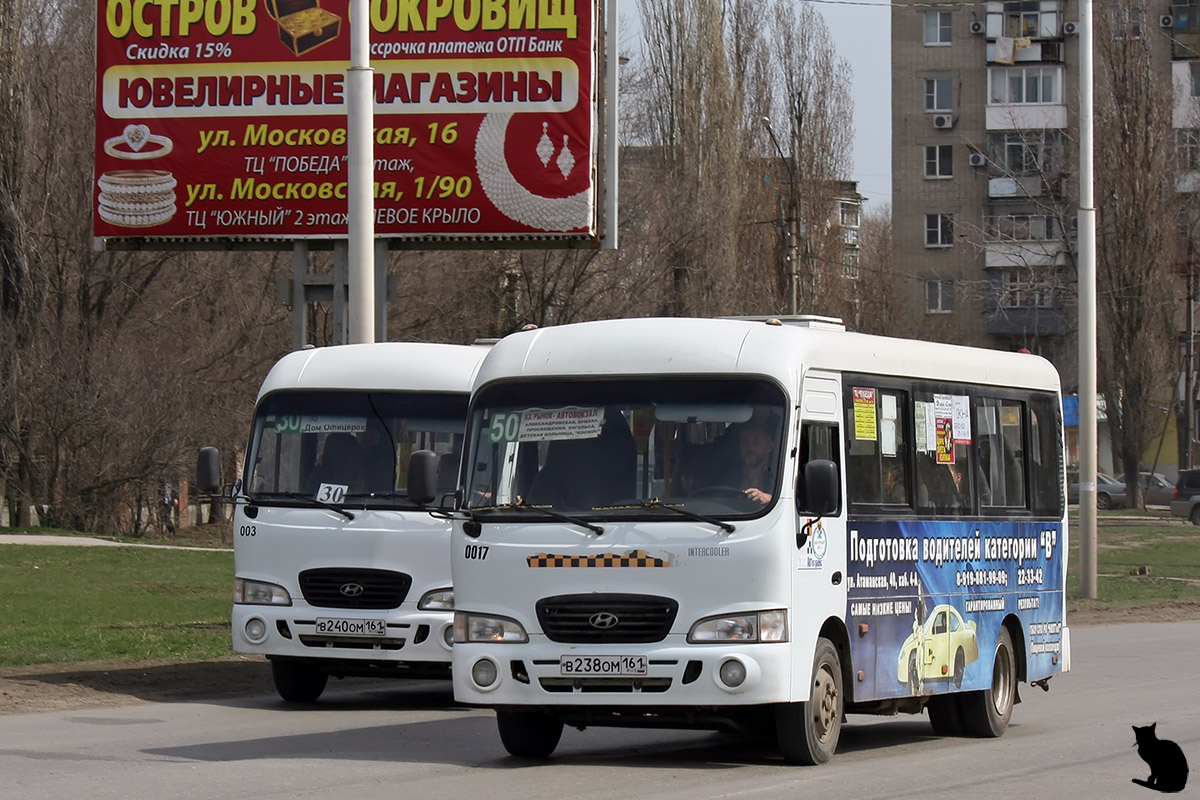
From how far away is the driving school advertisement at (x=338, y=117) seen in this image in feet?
75.0

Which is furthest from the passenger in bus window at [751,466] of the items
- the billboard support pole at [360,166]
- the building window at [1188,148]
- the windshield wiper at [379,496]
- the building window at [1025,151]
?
the building window at [1025,151]

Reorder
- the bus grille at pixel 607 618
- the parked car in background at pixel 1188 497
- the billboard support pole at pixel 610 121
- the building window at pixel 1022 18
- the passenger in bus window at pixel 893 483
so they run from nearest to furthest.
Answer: the bus grille at pixel 607 618 → the passenger in bus window at pixel 893 483 → the billboard support pole at pixel 610 121 → the parked car in background at pixel 1188 497 → the building window at pixel 1022 18

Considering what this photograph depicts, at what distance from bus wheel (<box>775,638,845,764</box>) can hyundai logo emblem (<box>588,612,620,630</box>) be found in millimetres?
1041

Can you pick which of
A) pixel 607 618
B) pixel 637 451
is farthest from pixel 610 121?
pixel 607 618

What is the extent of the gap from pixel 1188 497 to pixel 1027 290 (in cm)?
869

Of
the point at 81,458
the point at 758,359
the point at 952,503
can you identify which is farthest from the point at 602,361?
the point at 81,458

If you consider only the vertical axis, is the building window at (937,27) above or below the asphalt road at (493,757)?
above

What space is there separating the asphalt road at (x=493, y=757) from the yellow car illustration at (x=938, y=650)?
450mm

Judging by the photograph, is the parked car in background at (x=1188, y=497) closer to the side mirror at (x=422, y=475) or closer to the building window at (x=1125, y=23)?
the building window at (x=1125, y=23)

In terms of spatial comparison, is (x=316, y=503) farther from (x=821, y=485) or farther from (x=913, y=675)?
(x=821, y=485)

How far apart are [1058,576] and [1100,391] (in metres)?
54.3

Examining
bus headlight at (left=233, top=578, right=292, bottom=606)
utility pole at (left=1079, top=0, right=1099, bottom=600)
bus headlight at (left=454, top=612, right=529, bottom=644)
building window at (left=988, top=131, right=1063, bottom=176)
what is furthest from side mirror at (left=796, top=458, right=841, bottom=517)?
building window at (left=988, top=131, right=1063, bottom=176)

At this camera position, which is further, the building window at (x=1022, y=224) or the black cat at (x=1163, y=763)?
the building window at (x=1022, y=224)

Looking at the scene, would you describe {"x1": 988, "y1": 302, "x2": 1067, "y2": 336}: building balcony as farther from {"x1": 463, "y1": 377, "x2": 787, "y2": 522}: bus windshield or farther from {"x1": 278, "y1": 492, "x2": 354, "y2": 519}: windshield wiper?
{"x1": 463, "y1": 377, "x2": 787, "y2": 522}: bus windshield
